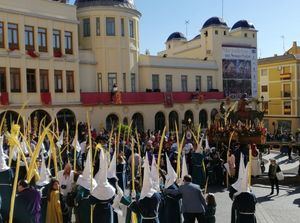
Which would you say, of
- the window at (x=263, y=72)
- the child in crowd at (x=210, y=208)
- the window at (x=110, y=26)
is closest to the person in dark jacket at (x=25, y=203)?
the child in crowd at (x=210, y=208)

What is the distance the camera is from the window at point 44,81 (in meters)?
28.9

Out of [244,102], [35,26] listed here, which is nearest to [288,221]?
[244,102]

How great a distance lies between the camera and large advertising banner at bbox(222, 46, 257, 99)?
42.2 m

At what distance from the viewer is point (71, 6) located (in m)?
30.8

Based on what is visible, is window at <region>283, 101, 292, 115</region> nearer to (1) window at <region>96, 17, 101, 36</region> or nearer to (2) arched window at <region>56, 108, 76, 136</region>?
(1) window at <region>96, 17, 101, 36</region>

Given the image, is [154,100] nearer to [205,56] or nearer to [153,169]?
[205,56]

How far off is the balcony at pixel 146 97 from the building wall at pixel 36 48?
3.95ft

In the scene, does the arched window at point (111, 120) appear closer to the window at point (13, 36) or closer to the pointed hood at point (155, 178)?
the window at point (13, 36)

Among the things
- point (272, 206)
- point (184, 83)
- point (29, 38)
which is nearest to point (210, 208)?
point (272, 206)

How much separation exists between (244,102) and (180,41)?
105ft

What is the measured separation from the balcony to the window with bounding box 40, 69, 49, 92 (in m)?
2.90

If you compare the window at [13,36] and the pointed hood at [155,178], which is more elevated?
the window at [13,36]

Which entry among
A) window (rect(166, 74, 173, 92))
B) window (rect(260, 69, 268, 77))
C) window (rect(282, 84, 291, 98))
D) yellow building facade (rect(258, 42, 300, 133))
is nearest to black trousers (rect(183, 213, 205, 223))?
window (rect(166, 74, 173, 92))

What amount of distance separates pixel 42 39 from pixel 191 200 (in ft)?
74.5
